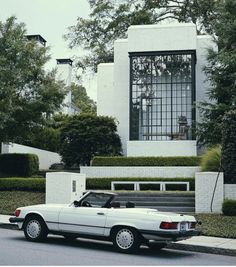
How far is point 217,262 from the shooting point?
10438 mm

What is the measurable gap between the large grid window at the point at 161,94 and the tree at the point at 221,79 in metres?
1.98

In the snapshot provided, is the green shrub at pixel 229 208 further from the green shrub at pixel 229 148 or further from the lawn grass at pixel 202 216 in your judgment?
the green shrub at pixel 229 148

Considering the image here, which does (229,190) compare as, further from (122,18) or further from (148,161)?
(122,18)

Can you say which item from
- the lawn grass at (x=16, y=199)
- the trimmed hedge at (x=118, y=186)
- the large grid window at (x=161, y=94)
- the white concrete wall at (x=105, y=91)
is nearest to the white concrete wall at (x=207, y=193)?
the trimmed hedge at (x=118, y=186)

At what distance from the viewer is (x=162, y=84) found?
28.2m

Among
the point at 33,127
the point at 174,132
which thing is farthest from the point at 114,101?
the point at 33,127

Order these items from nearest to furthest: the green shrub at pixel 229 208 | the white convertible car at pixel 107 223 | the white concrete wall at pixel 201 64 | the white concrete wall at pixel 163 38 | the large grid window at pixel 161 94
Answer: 1. the white convertible car at pixel 107 223
2. the green shrub at pixel 229 208
3. the large grid window at pixel 161 94
4. the white concrete wall at pixel 163 38
5. the white concrete wall at pixel 201 64

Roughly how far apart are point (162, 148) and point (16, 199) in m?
9.66

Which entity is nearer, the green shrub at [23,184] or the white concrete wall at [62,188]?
the white concrete wall at [62,188]

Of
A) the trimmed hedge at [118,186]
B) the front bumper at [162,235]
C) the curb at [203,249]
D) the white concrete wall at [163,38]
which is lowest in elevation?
the curb at [203,249]

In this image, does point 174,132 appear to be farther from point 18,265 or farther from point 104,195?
point 18,265

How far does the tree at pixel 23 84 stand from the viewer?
2320cm

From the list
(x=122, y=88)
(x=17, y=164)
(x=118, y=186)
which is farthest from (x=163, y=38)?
(x=17, y=164)

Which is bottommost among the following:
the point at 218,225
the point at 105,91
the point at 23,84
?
the point at 218,225
